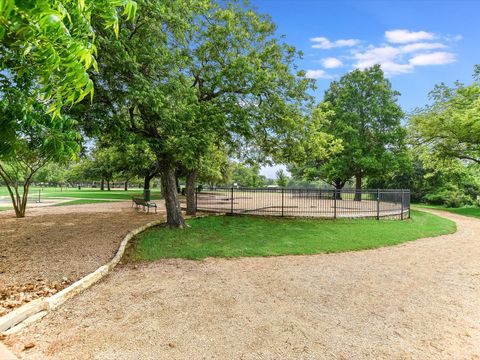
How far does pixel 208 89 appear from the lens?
1231 centimetres

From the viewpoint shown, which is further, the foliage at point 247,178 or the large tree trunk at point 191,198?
the foliage at point 247,178

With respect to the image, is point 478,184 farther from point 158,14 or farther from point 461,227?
point 158,14

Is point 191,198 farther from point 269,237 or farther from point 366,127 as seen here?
point 366,127

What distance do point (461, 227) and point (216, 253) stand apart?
12.9 m

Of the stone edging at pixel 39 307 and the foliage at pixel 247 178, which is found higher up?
the foliage at pixel 247 178

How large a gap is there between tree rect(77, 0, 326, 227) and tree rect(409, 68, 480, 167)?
1368 centimetres

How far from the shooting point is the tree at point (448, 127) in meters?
19.2

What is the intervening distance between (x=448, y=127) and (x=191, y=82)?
1876cm

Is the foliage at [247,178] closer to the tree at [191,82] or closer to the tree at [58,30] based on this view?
the tree at [191,82]

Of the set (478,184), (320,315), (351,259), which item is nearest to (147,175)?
(351,259)

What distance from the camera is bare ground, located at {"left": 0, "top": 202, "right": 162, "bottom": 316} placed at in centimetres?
511

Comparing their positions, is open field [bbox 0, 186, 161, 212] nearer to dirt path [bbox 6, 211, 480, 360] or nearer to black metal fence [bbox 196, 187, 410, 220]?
black metal fence [bbox 196, 187, 410, 220]

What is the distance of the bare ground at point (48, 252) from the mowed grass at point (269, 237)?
101 cm

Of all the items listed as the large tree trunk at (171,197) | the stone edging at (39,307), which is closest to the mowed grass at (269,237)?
the large tree trunk at (171,197)
